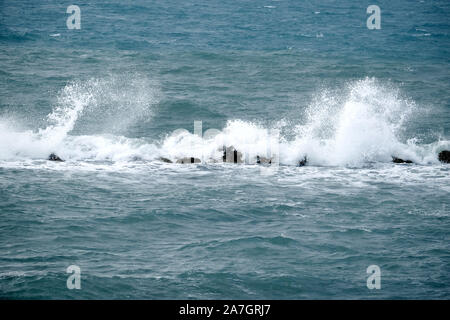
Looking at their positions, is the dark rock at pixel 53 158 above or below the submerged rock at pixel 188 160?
above

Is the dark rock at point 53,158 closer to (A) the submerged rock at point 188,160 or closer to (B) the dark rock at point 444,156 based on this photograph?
(A) the submerged rock at point 188,160

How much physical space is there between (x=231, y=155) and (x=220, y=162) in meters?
0.55

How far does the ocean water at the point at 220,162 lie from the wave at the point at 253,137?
0.08m

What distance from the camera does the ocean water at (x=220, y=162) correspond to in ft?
42.4

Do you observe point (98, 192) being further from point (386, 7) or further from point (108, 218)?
point (386, 7)

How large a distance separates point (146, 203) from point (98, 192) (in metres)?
1.63

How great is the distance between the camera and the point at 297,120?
2522 cm

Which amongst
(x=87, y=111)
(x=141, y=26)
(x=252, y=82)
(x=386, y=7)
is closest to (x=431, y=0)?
(x=386, y=7)

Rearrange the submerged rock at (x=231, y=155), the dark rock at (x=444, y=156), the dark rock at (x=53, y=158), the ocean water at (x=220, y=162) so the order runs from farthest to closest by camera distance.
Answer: the dark rock at (x=444, y=156) → the submerged rock at (x=231, y=155) → the dark rock at (x=53, y=158) → the ocean water at (x=220, y=162)

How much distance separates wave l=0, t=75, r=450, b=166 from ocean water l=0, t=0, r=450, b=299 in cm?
8

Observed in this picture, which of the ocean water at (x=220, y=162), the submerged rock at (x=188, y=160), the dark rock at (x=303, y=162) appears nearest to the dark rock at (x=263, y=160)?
the ocean water at (x=220, y=162)

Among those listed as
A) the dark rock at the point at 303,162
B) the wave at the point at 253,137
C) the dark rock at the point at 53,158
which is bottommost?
the dark rock at the point at 303,162
